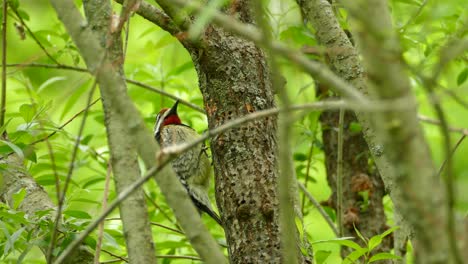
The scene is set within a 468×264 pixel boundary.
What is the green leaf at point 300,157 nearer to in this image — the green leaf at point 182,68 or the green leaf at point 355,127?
the green leaf at point 355,127

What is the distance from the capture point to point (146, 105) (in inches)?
215

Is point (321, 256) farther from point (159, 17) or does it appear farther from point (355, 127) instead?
Result: point (355, 127)

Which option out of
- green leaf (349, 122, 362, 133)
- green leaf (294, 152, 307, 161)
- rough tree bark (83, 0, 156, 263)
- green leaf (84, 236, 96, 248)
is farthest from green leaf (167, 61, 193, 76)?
rough tree bark (83, 0, 156, 263)

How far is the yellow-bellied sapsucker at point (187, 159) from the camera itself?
17.6 feet

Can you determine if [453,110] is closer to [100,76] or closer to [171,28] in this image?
[171,28]

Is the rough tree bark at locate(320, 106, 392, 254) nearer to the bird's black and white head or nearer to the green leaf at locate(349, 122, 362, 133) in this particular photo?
the green leaf at locate(349, 122, 362, 133)

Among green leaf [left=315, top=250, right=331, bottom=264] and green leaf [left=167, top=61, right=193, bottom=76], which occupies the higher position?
green leaf [left=167, top=61, right=193, bottom=76]

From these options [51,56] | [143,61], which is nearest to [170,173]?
[51,56]

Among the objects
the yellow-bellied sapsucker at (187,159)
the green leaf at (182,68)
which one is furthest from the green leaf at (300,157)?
the green leaf at (182,68)

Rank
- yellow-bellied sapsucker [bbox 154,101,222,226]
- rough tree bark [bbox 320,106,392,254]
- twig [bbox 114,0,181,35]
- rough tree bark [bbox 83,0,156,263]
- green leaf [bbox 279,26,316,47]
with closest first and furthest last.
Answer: rough tree bark [bbox 83,0,156,263]
twig [bbox 114,0,181,35]
green leaf [bbox 279,26,316,47]
rough tree bark [bbox 320,106,392,254]
yellow-bellied sapsucker [bbox 154,101,222,226]

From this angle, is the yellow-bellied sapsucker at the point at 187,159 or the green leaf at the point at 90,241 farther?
the yellow-bellied sapsucker at the point at 187,159

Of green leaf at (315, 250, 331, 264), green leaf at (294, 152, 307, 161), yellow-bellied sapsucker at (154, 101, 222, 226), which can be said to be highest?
yellow-bellied sapsucker at (154, 101, 222, 226)

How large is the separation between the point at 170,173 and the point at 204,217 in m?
2.85

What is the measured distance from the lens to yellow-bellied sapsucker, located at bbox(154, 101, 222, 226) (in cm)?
536
